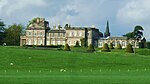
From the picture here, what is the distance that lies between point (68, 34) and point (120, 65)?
89327 millimetres

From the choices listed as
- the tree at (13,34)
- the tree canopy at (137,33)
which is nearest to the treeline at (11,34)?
the tree at (13,34)

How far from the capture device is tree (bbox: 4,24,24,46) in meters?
143

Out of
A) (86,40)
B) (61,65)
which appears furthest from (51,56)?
(86,40)

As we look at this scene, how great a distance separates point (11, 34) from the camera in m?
146

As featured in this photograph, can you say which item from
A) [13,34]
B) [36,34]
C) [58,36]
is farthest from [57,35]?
[13,34]

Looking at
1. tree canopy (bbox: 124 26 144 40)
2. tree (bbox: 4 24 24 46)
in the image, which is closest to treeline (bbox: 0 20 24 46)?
tree (bbox: 4 24 24 46)

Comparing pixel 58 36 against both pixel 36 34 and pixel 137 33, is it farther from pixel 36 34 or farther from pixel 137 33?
pixel 137 33

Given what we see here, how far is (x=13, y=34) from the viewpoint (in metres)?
148

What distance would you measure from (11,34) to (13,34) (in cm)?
192

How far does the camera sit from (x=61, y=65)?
56.2 meters

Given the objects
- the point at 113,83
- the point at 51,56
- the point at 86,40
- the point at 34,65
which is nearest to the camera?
the point at 113,83

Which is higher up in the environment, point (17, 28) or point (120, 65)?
point (17, 28)

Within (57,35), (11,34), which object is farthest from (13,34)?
(57,35)

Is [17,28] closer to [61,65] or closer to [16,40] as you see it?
[16,40]
